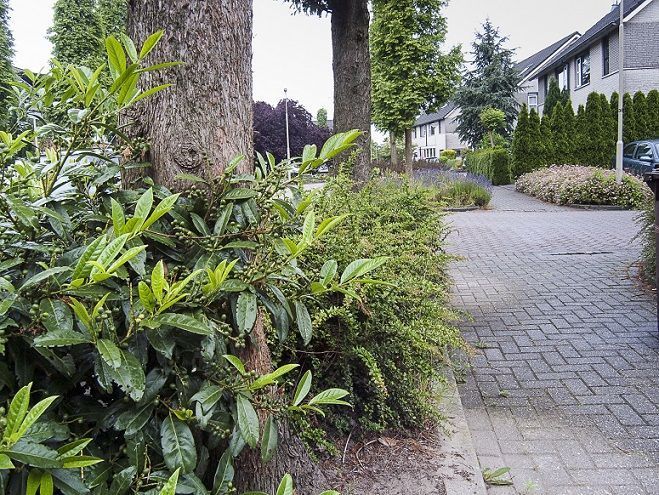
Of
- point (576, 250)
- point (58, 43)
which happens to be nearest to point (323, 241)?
point (576, 250)

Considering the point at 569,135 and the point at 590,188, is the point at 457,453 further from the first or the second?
the point at 569,135

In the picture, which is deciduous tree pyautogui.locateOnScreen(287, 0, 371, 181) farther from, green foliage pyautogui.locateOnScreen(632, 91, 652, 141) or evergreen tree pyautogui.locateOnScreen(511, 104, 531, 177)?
green foliage pyautogui.locateOnScreen(632, 91, 652, 141)

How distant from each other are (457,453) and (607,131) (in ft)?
85.9

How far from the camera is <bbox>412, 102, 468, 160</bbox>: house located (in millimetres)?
70562

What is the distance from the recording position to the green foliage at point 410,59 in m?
26.9

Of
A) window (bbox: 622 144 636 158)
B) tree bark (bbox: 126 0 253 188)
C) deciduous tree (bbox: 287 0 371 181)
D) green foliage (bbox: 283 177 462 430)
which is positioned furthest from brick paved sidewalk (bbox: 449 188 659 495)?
window (bbox: 622 144 636 158)

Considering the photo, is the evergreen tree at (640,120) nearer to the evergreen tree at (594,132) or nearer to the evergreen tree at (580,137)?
the evergreen tree at (594,132)

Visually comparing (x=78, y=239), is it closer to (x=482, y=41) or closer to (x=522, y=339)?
(x=522, y=339)

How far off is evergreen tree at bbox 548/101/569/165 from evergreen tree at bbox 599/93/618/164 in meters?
1.56

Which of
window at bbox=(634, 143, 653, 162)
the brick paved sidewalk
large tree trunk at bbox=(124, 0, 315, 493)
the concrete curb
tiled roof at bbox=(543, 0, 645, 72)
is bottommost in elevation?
the brick paved sidewalk

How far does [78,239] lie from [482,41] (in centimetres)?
5057

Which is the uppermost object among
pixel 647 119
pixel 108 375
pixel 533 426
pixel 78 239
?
pixel 647 119

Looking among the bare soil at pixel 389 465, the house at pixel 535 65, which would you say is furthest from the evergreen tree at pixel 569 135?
the bare soil at pixel 389 465

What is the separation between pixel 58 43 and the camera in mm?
29188
